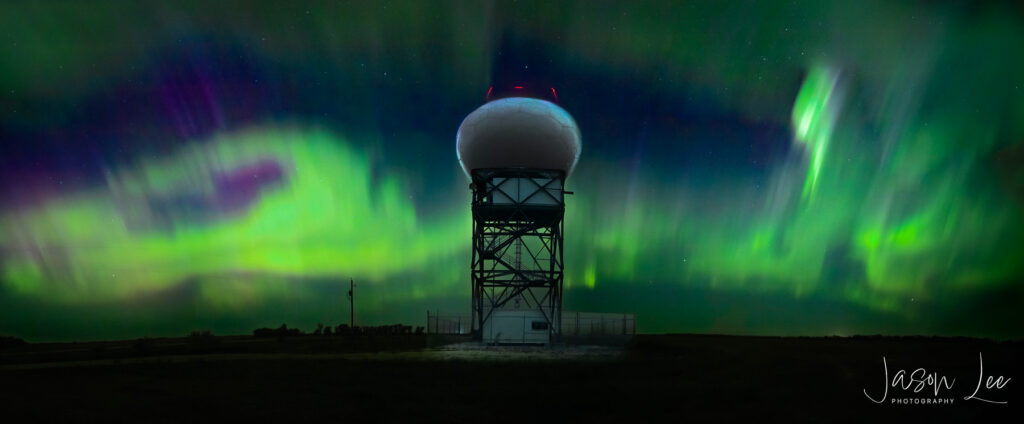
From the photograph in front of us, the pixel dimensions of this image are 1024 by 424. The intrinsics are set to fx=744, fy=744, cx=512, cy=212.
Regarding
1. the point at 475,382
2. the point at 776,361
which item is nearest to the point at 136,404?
the point at 475,382

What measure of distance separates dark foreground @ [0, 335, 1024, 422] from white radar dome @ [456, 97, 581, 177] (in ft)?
49.4

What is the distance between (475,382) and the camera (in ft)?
71.1

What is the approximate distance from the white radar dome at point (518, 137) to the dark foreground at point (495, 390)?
15.0 m

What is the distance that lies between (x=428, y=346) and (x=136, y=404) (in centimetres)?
2136

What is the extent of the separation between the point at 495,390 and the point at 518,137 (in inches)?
920

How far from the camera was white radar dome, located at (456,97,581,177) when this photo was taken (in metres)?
41.7

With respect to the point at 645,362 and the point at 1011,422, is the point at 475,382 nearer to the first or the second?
the point at 645,362

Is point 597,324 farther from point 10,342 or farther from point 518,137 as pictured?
point 10,342

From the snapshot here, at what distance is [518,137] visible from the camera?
1640 inches
